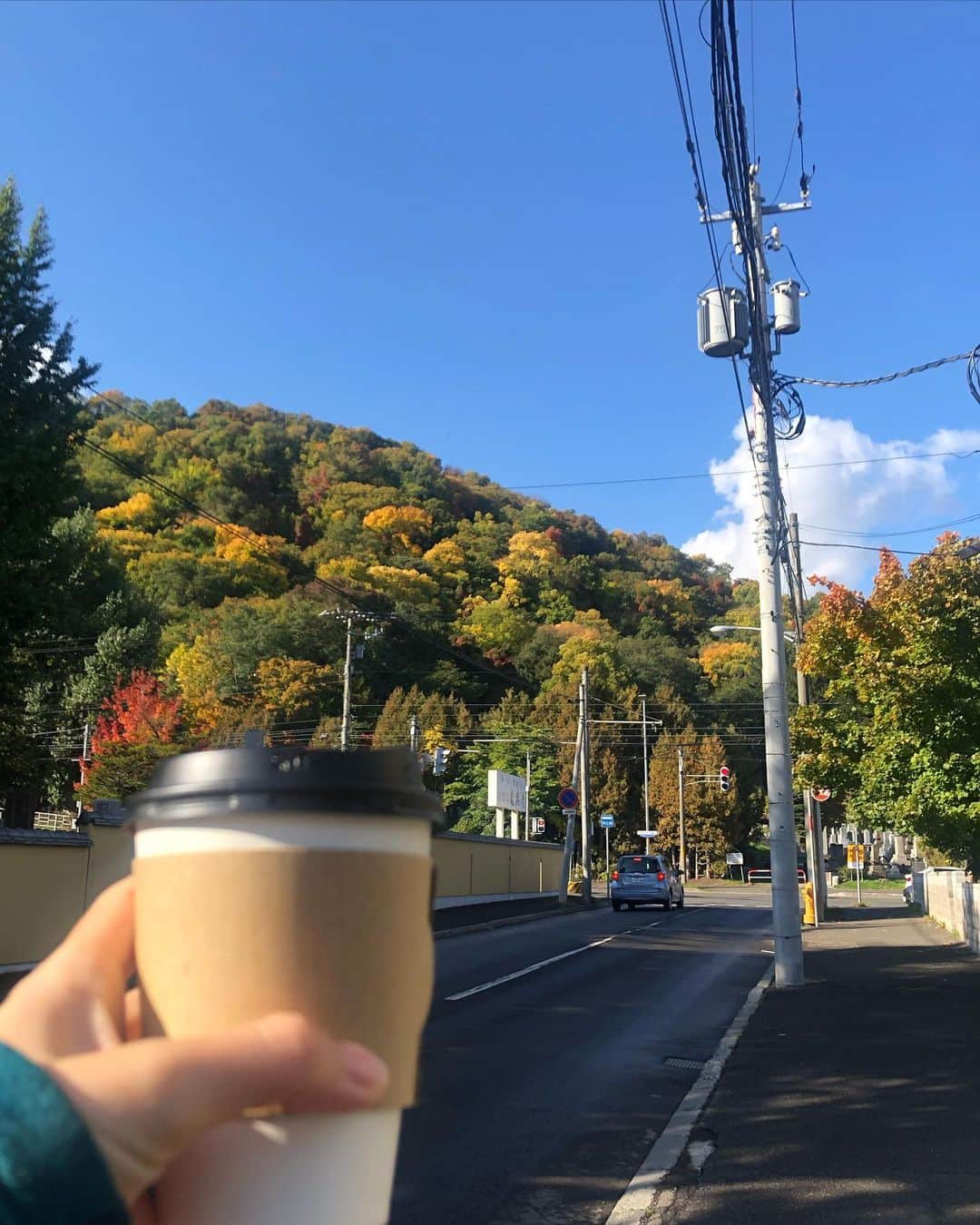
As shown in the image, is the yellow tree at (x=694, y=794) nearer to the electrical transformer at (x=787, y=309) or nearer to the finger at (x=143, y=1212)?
the electrical transformer at (x=787, y=309)

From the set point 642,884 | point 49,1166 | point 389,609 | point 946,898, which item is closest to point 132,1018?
point 49,1166

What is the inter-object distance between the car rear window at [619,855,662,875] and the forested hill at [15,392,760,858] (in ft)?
72.4

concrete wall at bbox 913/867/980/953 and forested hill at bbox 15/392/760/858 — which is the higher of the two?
forested hill at bbox 15/392/760/858

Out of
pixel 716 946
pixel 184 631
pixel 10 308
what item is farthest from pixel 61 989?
pixel 184 631

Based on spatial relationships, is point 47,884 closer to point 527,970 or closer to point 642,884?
point 527,970

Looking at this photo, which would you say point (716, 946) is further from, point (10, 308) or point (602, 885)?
point (602, 885)

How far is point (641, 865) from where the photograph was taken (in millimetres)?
33219

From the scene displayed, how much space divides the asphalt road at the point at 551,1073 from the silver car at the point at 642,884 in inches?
534

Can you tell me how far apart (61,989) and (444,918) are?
24.0 metres

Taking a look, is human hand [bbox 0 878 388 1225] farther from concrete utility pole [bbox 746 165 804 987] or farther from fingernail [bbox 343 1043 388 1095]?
concrete utility pole [bbox 746 165 804 987]

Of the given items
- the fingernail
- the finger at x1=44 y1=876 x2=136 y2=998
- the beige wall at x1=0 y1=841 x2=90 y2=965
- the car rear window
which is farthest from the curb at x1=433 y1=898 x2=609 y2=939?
the fingernail

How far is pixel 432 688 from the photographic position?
224 ft

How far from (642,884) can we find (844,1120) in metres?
26.4

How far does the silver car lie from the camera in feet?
107
